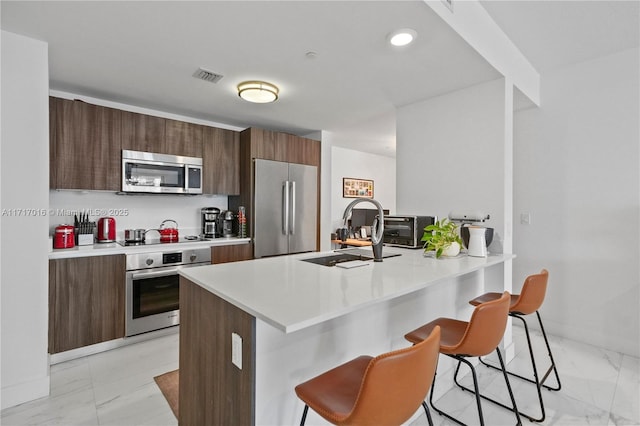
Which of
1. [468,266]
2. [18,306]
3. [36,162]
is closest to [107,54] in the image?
[36,162]

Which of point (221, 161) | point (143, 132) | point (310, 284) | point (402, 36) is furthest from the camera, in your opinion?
point (221, 161)

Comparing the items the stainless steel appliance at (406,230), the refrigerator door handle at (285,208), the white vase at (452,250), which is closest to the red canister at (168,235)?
the refrigerator door handle at (285,208)

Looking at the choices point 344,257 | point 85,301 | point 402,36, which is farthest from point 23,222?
point 402,36

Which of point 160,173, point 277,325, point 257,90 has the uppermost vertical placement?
point 257,90

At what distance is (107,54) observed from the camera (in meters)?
2.23

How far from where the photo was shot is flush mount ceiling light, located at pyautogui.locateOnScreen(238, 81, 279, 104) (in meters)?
2.76

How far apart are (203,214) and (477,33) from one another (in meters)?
3.27

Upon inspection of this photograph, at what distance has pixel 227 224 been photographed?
3.79 metres

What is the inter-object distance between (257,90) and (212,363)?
2234mm

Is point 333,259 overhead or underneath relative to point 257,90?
underneath

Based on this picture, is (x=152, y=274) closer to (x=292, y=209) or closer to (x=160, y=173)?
(x=160, y=173)

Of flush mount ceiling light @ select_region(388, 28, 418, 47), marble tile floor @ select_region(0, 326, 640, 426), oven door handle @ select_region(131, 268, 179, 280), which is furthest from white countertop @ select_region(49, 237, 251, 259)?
flush mount ceiling light @ select_region(388, 28, 418, 47)

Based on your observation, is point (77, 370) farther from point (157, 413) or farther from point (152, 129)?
point (152, 129)

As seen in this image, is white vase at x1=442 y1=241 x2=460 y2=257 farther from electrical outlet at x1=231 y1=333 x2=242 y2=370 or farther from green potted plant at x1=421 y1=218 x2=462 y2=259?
electrical outlet at x1=231 y1=333 x2=242 y2=370
